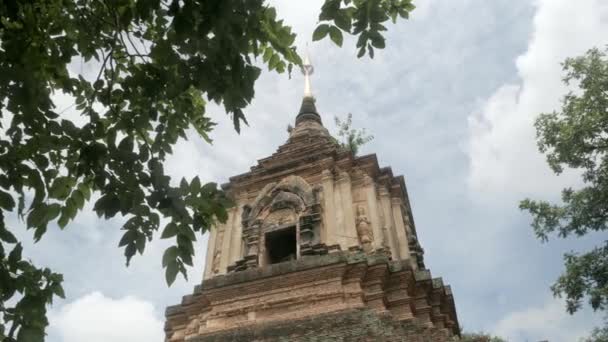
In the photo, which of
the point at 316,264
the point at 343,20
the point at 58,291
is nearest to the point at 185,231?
the point at 58,291

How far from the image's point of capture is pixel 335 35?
→ 3.38 metres

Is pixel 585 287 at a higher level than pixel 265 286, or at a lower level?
higher

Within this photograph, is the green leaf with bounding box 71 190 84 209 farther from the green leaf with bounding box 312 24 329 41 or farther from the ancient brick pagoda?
the ancient brick pagoda

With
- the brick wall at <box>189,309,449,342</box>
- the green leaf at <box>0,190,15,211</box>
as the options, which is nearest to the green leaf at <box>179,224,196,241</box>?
the green leaf at <box>0,190,15,211</box>

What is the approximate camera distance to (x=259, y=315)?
814cm

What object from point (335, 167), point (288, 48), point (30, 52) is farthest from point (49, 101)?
point (335, 167)

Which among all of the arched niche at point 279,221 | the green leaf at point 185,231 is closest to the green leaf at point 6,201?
the green leaf at point 185,231

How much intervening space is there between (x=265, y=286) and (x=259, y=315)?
45 cm

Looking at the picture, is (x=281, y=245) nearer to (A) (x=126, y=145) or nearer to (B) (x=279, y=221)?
(B) (x=279, y=221)

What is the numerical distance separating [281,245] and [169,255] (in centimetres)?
756

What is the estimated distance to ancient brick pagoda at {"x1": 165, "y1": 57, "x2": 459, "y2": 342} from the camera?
24.9ft

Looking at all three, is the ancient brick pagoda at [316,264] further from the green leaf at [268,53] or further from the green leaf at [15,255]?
the green leaf at [15,255]

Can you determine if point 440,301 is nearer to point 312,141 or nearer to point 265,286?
point 265,286

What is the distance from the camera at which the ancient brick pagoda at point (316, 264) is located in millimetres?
7602
